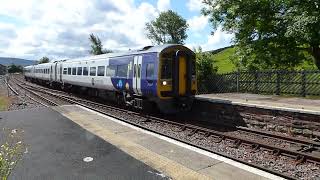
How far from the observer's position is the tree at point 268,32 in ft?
65.7

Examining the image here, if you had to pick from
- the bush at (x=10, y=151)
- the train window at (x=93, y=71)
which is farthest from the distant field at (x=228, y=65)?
the bush at (x=10, y=151)

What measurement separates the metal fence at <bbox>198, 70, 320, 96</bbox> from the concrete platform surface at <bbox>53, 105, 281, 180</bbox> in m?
8.94

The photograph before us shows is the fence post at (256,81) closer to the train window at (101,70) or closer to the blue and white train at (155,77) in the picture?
the blue and white train at (155,77)

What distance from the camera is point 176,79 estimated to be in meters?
16.2

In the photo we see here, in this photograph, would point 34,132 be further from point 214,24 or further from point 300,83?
point 214,24

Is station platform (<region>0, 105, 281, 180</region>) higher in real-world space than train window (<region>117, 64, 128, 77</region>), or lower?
lower

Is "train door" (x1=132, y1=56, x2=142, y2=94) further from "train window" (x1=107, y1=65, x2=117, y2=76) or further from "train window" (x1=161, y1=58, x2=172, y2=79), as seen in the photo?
"train window" (x1=107, y1=65, x2=117, y2=76)

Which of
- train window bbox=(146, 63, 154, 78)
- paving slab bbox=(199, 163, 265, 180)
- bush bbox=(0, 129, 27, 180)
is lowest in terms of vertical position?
paving slab bbox=(199, 163, 265, 180)

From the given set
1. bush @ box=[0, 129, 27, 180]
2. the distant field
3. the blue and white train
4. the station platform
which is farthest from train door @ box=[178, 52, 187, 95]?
the distant field

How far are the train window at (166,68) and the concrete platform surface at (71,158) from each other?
4071 millimetres

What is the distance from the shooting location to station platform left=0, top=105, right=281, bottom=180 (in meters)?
8.20

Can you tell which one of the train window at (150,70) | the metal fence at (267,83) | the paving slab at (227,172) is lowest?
the paving slab at (227,172)

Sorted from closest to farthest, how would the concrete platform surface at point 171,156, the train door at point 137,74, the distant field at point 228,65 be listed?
the concrete platform surface at point 171,156
the train door at point 137,74
the distant field at point 228,65

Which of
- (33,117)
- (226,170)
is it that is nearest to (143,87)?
(33,117)
